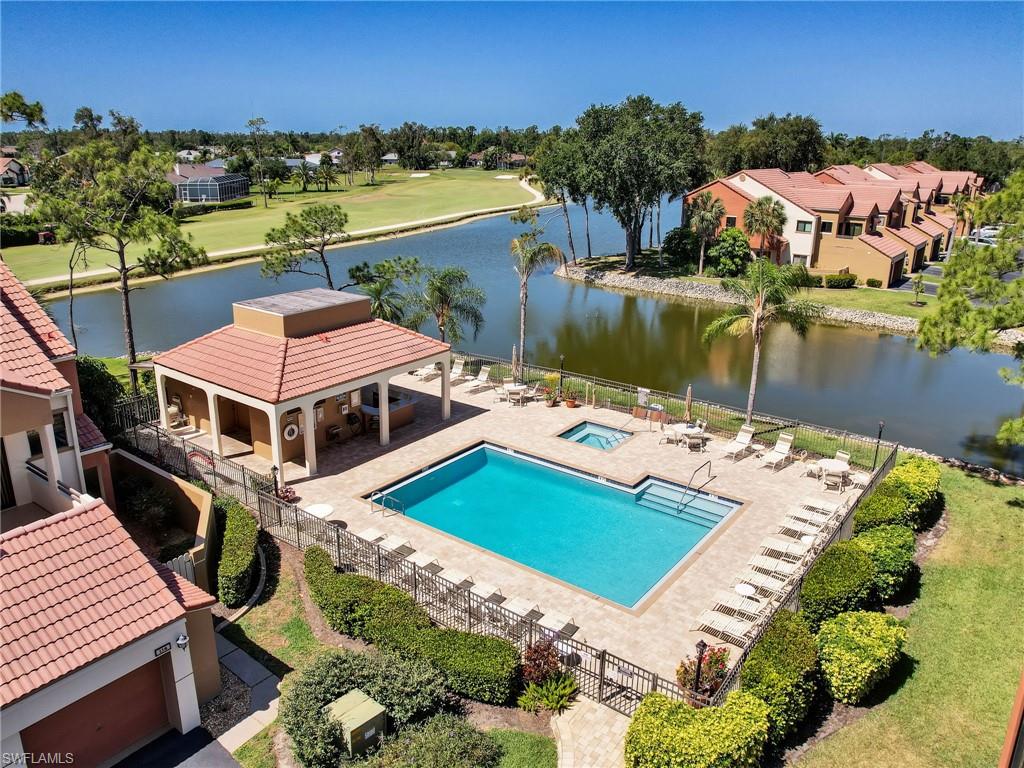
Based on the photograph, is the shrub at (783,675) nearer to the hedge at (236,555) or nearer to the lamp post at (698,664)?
the lamp post at (698,664)

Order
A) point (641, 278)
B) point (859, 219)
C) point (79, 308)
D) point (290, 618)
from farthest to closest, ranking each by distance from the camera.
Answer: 1. point (641, 278)
2. point (859, 219)
3. point (79, 308)
4. point (290, 618)

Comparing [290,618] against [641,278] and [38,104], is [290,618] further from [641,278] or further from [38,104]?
[641,278]

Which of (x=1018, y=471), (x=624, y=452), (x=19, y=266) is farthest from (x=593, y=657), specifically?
(x=19, y=266)

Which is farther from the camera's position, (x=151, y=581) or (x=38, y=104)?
(x=38, y=104)

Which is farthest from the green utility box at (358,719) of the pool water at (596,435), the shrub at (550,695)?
the pool water at (596,435)

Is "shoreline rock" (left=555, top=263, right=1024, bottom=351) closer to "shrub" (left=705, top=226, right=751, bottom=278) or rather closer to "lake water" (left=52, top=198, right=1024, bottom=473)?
"lake water" (left=52, top=198, right=1024, bottom=473)

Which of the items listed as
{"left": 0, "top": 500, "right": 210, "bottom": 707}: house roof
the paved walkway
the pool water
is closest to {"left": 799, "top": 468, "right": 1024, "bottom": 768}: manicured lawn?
the paved walkway
